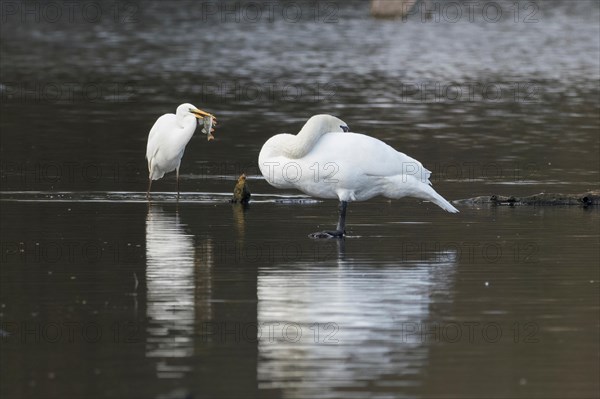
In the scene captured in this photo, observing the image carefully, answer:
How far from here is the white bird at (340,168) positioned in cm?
1448

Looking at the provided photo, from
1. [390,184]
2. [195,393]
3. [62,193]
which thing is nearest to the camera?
[195,393]

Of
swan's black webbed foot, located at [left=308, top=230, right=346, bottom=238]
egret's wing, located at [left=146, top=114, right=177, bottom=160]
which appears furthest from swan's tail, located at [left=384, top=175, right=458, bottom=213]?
egret's wing, located at [left=146, top=114, right=177, bottom=160]

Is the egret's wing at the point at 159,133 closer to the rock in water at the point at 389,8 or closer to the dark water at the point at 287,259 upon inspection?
the dark water at the point at 287,259

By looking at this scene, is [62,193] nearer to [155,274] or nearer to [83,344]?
[155,274]

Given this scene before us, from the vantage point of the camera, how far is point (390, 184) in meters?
14.7

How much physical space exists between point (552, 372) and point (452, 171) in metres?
10.9

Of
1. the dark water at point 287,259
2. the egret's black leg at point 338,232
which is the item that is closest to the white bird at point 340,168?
the egret's black leg at point 338,232

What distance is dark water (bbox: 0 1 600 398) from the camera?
31.0 ft

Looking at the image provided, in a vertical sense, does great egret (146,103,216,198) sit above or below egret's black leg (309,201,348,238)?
above

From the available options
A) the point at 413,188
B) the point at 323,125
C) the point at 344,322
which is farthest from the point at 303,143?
the point at 344,322

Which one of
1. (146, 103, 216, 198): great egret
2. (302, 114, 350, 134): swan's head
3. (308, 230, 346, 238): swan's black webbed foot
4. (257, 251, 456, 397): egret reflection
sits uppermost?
(302, 114, 350, 134): swan's head

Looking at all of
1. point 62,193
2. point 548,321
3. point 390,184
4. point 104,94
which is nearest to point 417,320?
point 548,321

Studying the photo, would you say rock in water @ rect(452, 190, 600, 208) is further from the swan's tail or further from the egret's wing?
the egret's wing

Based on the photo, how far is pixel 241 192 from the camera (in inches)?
667
